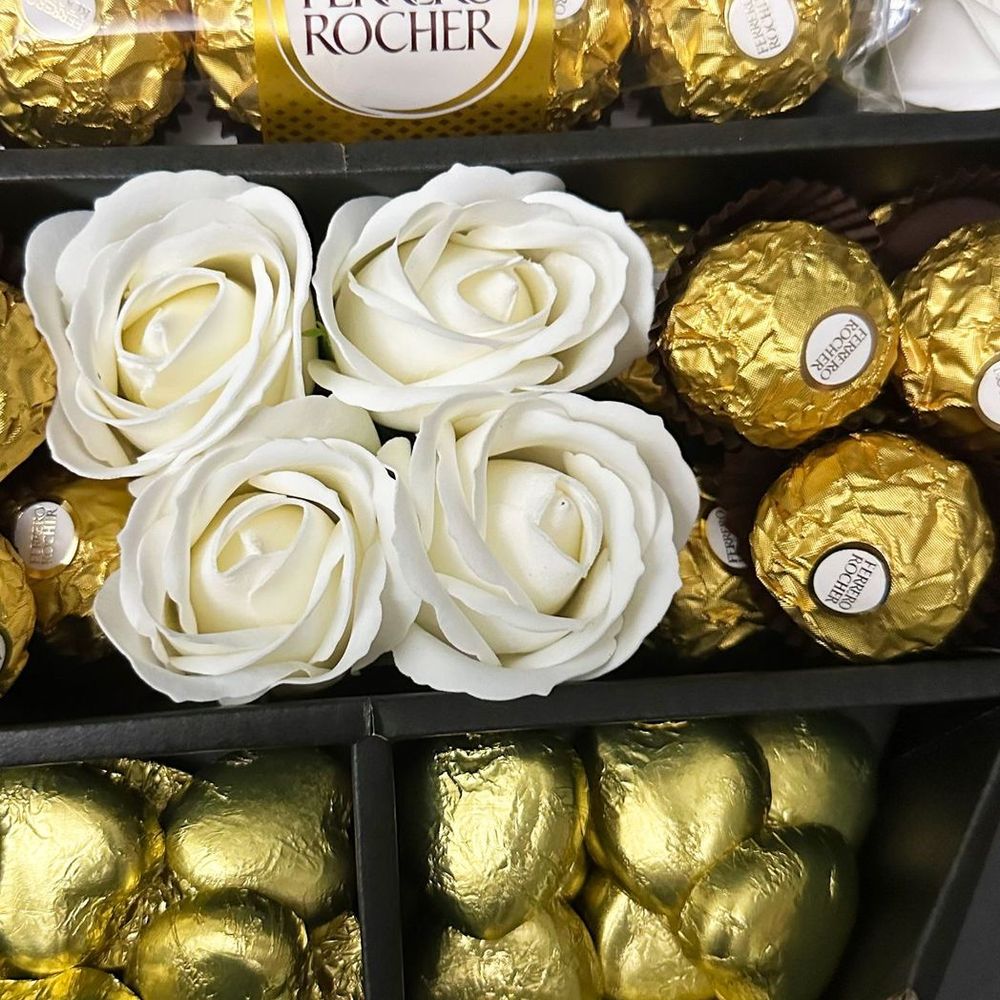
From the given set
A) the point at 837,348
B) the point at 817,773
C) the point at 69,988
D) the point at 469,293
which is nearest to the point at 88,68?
the point at 469,293

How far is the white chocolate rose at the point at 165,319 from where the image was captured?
0.61 metres

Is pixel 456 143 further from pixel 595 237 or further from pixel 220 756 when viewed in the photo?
pixel 220 756

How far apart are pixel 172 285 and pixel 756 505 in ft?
1.60

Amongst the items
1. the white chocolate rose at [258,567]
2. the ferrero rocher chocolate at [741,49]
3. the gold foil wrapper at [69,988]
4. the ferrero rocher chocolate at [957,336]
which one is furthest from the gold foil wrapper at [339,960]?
the ferrero rocher chocolate at [741,49]

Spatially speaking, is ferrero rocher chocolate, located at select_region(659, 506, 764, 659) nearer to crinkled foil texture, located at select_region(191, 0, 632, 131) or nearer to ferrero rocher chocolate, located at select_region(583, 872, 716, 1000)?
ferrero rocher chocolate, located at select_region(583, 872, 716, 1000)

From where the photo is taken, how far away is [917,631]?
2.29ft

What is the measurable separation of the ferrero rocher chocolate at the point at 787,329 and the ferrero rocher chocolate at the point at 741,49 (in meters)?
0.14

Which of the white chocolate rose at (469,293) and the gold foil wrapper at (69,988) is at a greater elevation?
the white chocolate rose at (469,293)

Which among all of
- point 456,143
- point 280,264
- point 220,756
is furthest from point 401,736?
point 456,143

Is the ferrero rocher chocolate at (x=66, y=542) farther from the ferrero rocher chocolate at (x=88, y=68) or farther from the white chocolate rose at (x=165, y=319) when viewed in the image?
the ferrero rocher chocolate at (x=88, y=68)

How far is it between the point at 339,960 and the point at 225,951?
11 cm

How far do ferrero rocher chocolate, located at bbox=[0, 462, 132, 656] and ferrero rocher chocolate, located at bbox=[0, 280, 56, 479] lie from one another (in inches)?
2.3

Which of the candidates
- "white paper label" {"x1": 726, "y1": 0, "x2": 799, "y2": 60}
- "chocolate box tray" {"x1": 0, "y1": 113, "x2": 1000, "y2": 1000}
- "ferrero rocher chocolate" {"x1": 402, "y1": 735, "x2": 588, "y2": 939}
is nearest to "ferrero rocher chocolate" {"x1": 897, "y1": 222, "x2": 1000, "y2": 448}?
"chocolate box tray" {"x1": 0, "y1": 113, "x2": 1000, "y2": 1000}

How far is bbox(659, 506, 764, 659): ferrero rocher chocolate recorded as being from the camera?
77cm
